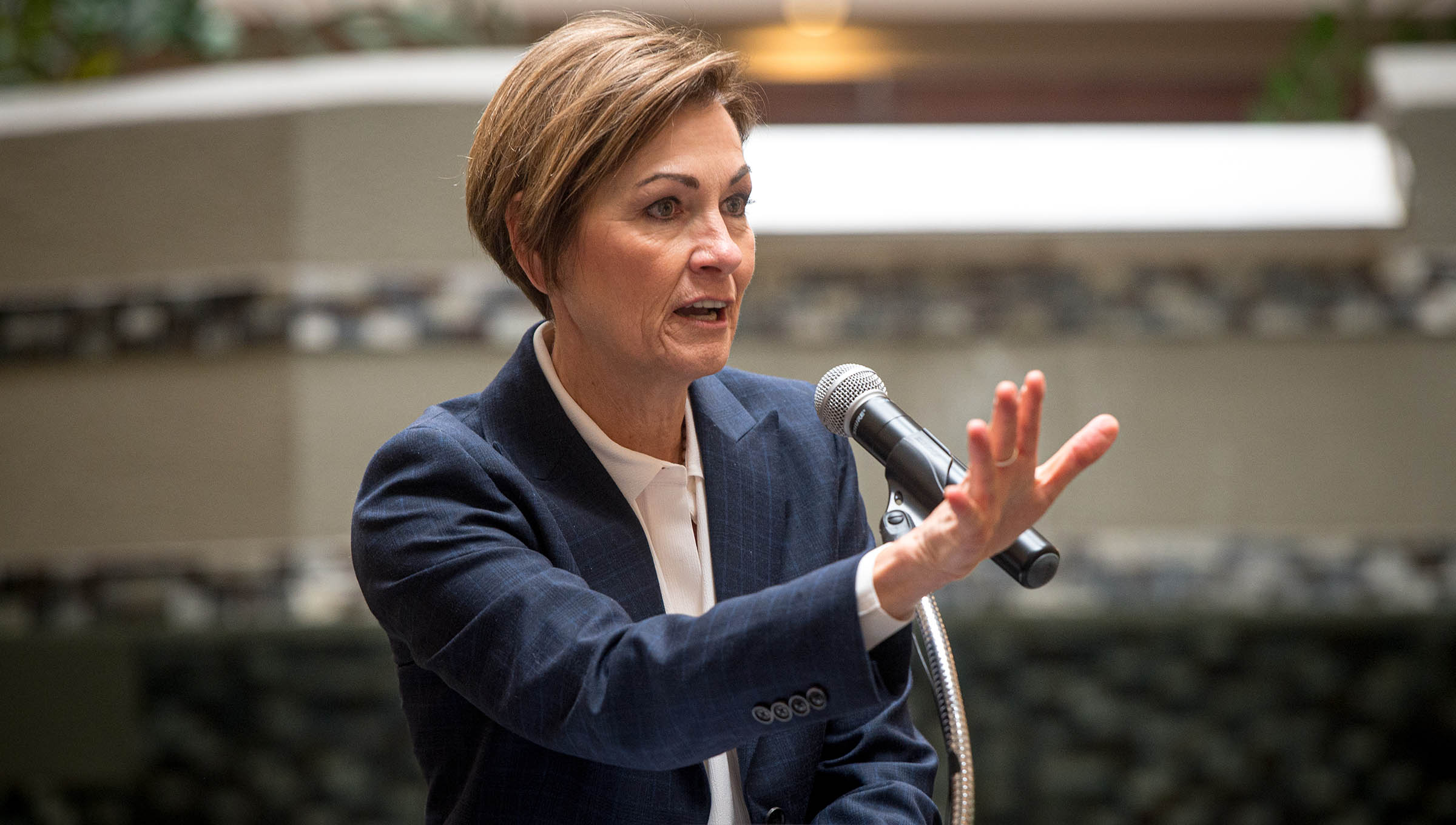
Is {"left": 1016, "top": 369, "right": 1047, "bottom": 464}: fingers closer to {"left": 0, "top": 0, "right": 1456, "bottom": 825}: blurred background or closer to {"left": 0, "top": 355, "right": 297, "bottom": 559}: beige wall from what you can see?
{"left": 0, "top": 0, "right": 1456, "bottom": 825}: blurred background

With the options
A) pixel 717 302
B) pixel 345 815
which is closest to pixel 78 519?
pixel 345 815

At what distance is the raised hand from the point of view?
2.41 ft

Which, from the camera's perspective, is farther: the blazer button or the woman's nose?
the woman's nose

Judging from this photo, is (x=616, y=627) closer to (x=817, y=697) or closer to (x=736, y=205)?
(x=817, y=697)

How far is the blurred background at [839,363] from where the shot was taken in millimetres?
2691

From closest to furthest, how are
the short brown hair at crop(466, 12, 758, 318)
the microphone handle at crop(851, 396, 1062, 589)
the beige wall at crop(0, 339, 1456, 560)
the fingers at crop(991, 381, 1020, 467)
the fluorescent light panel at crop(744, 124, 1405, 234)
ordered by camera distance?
the fingers at crop(991, 381, 1020, 467) → the microphone handle at crop(851, 396, 1062, 589) → the short brown hair at crop(466, 12, 758, 318) → the beige wall at crop(0, 339, 1456, 560) → the fluorescent light panel at crop(744, 124, 1405, 234)

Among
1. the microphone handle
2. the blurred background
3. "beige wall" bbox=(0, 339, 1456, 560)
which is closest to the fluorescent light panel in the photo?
the blurred background

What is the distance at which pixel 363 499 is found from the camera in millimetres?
1001

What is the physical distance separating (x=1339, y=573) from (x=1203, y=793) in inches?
23.0

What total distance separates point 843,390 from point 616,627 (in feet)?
0.91

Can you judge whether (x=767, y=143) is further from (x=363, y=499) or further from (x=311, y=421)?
(x=363, y=499)

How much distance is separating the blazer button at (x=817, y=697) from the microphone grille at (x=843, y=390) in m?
0.28

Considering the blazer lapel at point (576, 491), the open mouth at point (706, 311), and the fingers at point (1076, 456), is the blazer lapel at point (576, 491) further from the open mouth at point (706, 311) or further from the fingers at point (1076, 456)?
the fingers at point (1076, 456)

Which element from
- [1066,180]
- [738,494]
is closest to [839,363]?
[1066,180]
